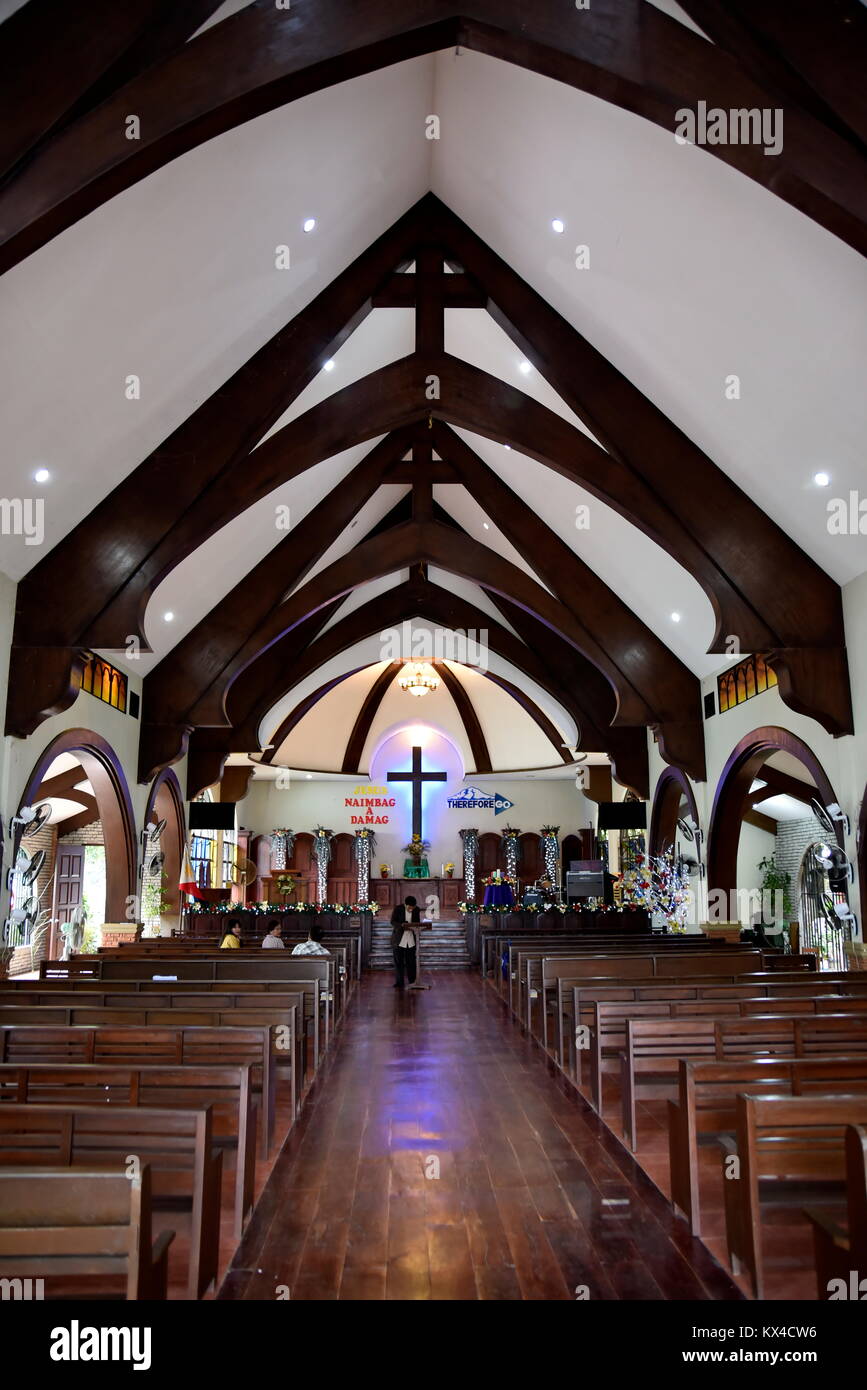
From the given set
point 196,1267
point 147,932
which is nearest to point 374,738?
point 147,932

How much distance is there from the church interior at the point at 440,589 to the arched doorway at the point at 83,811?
0.38ft

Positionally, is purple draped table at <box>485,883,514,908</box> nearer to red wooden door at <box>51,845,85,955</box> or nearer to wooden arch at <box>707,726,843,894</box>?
wooden arch at <box>707,726,843,894</box>

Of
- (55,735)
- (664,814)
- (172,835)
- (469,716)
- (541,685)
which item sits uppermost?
(469,716)

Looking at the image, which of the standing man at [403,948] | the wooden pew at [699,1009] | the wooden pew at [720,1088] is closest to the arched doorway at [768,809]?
the wooden pew at [699,1009]

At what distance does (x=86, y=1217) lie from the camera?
2.68 m

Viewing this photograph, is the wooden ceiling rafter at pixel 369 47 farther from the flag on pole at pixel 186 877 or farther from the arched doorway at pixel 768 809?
the flag on pole at pixel 186 877

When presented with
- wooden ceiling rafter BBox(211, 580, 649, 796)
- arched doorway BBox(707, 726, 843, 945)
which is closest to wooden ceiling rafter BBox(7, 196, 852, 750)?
arched doorway BBox(707, 726, 843, 945)

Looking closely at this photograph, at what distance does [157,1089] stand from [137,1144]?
823 mm

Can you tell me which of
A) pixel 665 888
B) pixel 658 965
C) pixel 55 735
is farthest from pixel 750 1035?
pixel 665 888

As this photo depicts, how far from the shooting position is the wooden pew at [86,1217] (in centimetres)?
258

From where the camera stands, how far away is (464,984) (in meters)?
14.6

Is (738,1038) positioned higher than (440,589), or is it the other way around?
(440,589)

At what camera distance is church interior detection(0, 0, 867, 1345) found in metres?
4.19

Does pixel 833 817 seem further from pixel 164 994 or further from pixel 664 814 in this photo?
pixel 164 994
